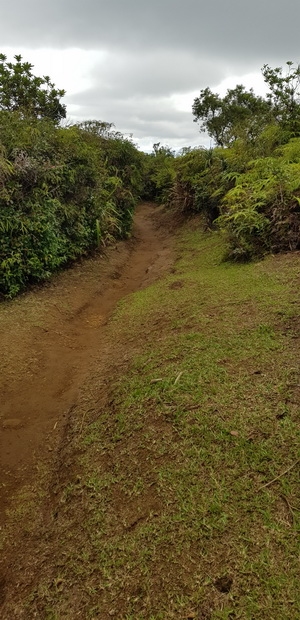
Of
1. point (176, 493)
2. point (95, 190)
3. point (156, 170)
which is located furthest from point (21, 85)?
point (176, 493)

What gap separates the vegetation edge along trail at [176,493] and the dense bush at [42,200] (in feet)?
10.9

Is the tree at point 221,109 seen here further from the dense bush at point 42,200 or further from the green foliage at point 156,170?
the dense bush at point 42,200

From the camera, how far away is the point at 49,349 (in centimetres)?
507

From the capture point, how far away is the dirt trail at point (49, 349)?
3.38 m

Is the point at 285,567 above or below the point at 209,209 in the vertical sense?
below

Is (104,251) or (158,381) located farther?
(104,251)

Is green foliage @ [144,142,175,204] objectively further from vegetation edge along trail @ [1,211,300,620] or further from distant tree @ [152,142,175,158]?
vegetation edge along trail @ [1,211,300,620]

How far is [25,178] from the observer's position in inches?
253

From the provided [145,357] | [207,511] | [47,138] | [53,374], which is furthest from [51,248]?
[207,511]

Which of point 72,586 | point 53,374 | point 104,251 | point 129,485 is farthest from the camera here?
point 104,251

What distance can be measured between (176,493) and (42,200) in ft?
20.4

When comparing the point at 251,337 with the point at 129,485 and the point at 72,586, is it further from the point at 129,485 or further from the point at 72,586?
the point at 72,586

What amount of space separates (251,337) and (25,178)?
17.6ft

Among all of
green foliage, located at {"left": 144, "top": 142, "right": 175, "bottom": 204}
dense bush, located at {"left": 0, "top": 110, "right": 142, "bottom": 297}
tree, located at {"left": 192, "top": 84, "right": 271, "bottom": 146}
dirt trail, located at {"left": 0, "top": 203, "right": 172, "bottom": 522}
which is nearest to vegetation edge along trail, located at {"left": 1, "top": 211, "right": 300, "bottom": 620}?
dirt trail, located at {"left": 0, "top": 203, "right": 172, "bottom": 522}
